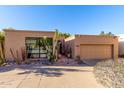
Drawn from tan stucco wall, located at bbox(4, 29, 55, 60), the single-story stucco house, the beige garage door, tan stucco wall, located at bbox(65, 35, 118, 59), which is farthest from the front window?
the beige garage door

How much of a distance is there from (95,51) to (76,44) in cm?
286

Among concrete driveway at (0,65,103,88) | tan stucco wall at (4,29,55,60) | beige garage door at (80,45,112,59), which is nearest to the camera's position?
concrete driveway at (0,65,103,88)

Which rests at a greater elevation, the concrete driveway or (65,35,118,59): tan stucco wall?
(65,35,118,59): tan stucco wall

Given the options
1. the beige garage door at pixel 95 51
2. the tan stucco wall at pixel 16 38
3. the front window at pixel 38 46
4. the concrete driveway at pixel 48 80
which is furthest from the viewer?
the beige garage door at pixel 95 51

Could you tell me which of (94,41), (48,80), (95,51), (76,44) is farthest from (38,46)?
(48,80)

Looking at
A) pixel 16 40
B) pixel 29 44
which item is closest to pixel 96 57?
pixel 29 44

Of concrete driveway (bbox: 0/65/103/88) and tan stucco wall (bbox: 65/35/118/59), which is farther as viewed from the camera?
tan stucco wall (bbox: 65/35/118/59)

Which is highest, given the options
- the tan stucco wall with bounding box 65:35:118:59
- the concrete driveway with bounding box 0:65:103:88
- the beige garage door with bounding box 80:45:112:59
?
the tan stucco wall with bounding box 65:35:118:59

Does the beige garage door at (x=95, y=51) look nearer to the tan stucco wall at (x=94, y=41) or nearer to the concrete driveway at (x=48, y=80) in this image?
the tan stucco wall at (x=94, y=41)

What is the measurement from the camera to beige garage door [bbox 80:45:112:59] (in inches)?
774

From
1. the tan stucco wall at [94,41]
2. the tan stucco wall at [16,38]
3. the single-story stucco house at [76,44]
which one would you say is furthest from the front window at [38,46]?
the tan stucco wall at [94,41]

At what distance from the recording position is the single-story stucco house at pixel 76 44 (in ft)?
54.6

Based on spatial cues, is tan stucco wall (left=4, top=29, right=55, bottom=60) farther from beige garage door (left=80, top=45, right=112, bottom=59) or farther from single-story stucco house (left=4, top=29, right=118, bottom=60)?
beige garage door (left=80, top=45, right=112, bottom=59)
